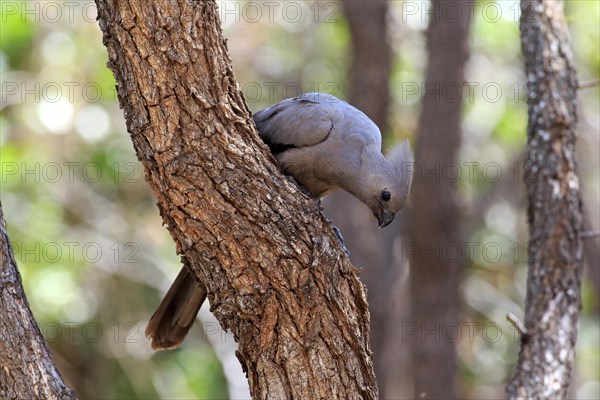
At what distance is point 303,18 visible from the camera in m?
14.5

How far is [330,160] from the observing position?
551cm

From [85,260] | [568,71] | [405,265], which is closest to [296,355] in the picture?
[568,71]

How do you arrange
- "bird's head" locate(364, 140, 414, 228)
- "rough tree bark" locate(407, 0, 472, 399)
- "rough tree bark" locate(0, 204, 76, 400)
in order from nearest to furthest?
1. "rough tree bark" locate(0, 204, 76, 400)
2. "bird's head" locate(364, 140, 414, 228)
3. "rough tree bark" locate(407, 0, 472, 399)

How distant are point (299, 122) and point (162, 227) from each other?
6.82m

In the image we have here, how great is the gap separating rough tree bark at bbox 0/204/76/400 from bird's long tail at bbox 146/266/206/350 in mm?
1186

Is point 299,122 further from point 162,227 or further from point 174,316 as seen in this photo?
point 162,227

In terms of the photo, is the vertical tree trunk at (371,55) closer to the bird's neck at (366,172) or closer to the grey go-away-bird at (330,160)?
the grey go-away-bird at (330,160)

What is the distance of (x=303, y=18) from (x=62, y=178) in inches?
225

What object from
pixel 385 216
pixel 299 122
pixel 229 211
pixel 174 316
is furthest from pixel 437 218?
pixel 229 211

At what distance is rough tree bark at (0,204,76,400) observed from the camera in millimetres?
3957

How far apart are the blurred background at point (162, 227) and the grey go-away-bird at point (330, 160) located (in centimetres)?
408

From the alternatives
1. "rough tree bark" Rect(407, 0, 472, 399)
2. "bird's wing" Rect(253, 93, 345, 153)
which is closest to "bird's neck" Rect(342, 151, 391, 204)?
"bird's wing" Rect(253, 93, 345, 153)

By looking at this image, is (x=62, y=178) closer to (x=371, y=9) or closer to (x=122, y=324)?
(x=122, y=324)

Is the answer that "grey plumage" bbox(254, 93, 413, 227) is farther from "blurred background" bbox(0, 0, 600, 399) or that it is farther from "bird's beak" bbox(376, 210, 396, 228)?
"blurred background" bbox(0, 0, 600, 399)
